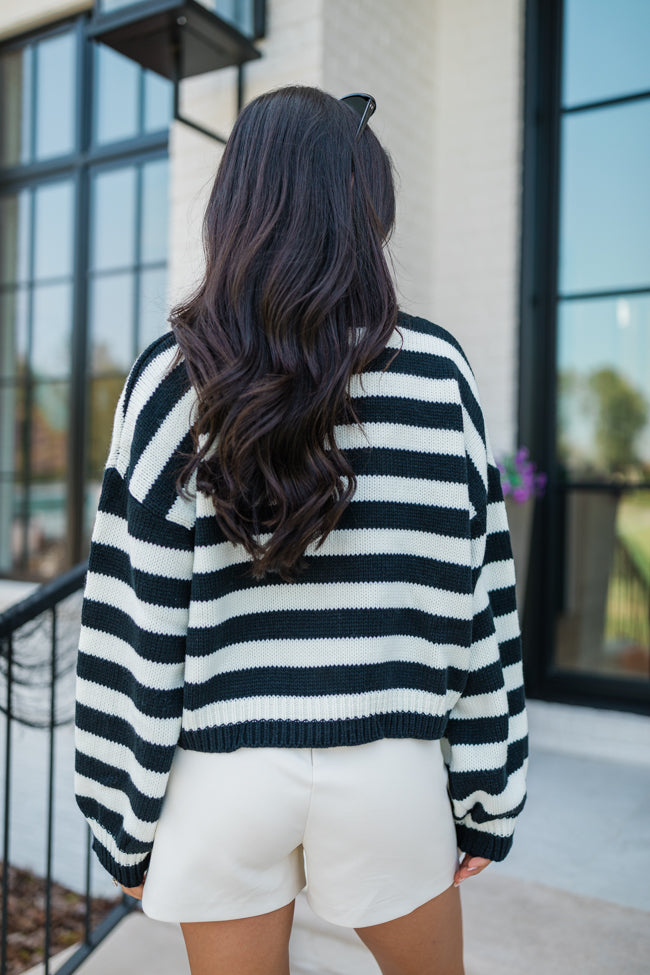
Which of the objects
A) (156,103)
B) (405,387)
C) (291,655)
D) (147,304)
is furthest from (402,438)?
(156,103)

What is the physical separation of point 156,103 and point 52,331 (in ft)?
4.45

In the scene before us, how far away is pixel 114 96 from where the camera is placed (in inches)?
160

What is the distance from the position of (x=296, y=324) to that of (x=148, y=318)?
11.2ft

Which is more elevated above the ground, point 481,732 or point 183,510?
point 183,510

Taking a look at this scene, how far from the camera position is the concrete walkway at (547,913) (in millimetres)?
1644

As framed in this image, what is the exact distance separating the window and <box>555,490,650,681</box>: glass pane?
2.20m

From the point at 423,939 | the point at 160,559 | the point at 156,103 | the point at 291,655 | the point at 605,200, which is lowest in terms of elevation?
the point at 423,939

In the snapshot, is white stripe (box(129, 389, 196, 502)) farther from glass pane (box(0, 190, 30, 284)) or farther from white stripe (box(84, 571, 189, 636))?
glass pane (box(0, 190, 30, 284))

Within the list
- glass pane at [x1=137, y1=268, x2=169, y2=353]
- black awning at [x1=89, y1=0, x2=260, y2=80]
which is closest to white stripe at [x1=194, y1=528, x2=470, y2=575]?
black awning at [x1=89, y1=0, x2=260, y2=80]

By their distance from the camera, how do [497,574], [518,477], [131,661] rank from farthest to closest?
1. [518,477]
2. [497,574]
3. [131,661]

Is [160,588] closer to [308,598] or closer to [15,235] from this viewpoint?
[308,598]

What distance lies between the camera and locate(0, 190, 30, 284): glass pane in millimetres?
4473

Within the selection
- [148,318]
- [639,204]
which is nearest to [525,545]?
[639,204]

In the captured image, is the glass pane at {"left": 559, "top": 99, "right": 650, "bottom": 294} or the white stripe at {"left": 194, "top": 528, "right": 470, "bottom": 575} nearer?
the white stripe at {"left": 194, "top": 528, "right": 470, "bottom": 575}
